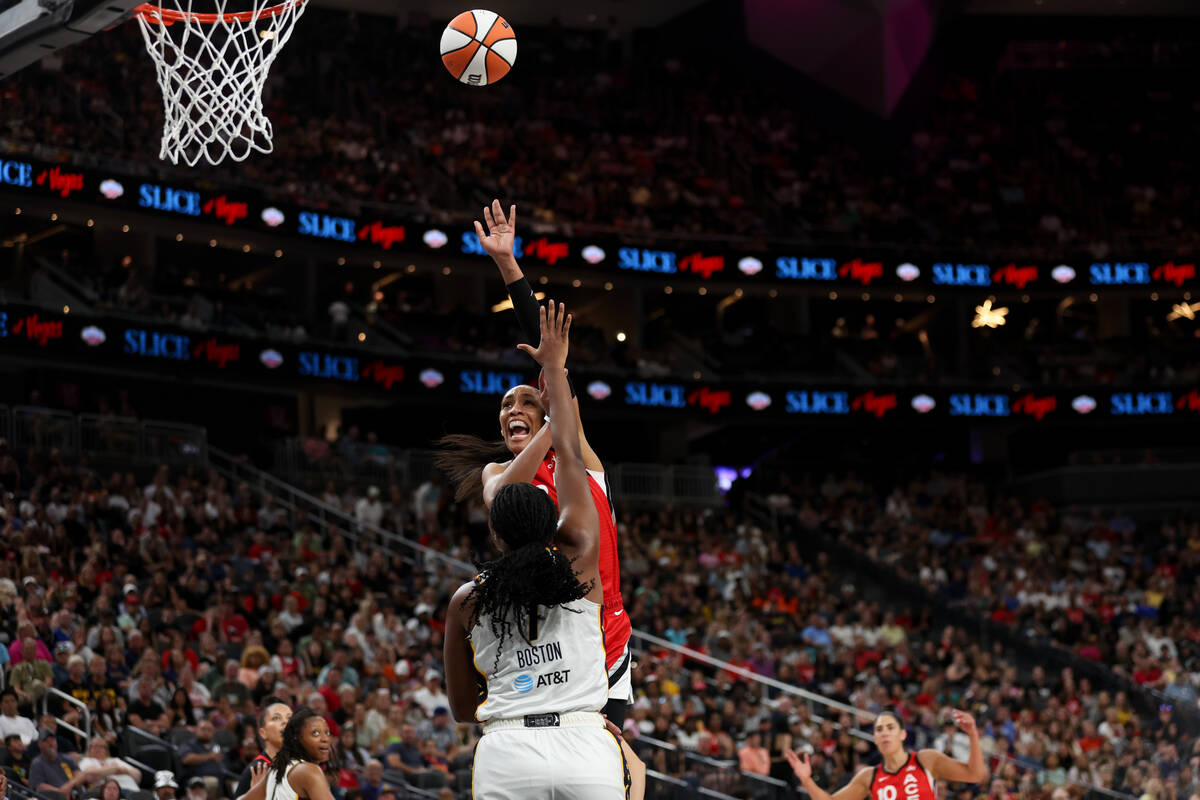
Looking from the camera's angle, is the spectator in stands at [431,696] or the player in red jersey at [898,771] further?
the spectator in stands at [431,696]

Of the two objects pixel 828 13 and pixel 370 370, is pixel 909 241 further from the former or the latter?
pixel 370 370

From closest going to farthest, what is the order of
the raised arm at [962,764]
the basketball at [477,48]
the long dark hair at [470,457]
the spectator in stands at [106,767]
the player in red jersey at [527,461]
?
the player in red jersey at [527,461] → the long dark hair at [470,457] → the basketball at [477,48] → the raised arm at [962,764] → the spectator in stands at [106,767]

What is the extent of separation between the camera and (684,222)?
35.5 m

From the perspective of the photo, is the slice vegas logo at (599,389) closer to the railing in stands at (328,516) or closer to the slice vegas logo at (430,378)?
the slice vegas logo at (430,378)

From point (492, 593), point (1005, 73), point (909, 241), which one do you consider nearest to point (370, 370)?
point (909, 241)

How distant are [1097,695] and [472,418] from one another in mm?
15624

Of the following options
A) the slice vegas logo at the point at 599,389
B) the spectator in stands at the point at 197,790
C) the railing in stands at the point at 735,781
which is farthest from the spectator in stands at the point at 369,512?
the spectator in stands at the point at 197,790

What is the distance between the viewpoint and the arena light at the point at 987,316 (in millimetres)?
38469

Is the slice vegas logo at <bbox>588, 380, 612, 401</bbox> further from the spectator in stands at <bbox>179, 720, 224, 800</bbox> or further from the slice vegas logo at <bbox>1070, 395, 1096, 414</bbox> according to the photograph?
the spectator in stands at <bbox>179, 720, 224, 800</bbox>

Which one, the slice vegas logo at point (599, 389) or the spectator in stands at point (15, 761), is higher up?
the slice vegas logo at point (599, 389)

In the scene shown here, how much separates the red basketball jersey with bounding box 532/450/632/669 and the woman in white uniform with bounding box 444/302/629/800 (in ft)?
1.97

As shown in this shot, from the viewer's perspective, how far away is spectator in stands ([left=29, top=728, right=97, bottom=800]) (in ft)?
42.2

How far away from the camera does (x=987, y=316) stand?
1515 inches

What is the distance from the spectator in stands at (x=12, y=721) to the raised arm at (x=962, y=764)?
744 centimetres
